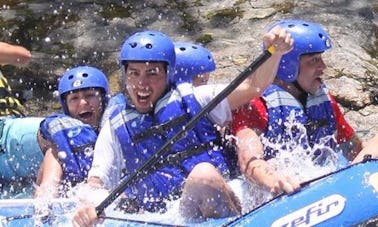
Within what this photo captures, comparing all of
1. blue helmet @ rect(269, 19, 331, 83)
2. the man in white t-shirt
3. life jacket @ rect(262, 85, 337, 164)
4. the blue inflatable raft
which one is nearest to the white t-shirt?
the man in white t-shirt

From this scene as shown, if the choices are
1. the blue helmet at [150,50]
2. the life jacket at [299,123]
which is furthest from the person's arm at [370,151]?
the blue helmet at [150,50]

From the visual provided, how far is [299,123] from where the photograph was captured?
12.9 ft

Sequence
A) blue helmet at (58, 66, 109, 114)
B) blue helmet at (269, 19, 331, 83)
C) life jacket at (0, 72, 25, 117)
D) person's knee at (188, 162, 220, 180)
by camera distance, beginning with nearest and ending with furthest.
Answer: person's knee at (188, 162, 220, 180) → blue helmet at (269, 19, 331, 83) → blue helmet at (58, 66, 109, 114) → life jacket at (0, 72, 25, 117)

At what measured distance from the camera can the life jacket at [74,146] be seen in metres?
4.33

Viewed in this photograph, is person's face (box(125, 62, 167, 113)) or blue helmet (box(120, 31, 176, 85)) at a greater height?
blue helmet (box(120, 31, 176, 85))

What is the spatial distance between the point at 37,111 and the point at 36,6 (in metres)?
1.25

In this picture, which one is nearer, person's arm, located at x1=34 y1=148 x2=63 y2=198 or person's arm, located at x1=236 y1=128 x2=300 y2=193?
person's arm, located at x1=236 y1=128 x2=300 y2=193

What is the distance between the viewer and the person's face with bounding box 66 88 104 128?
179 inches

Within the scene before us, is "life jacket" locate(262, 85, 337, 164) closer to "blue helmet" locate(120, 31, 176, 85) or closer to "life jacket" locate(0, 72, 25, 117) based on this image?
"blue helmet" locate(120, 31, 176, 85)

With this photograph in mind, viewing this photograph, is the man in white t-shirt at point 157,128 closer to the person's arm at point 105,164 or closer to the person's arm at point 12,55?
the person's arm at point 105,164

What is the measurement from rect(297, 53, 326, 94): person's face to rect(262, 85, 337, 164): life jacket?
49 mm

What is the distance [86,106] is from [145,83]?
Result: 2.72ft

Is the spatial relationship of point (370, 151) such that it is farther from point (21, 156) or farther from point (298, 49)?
point (21, 156)

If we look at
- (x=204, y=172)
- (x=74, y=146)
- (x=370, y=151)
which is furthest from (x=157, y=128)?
(x=370, y=151)
